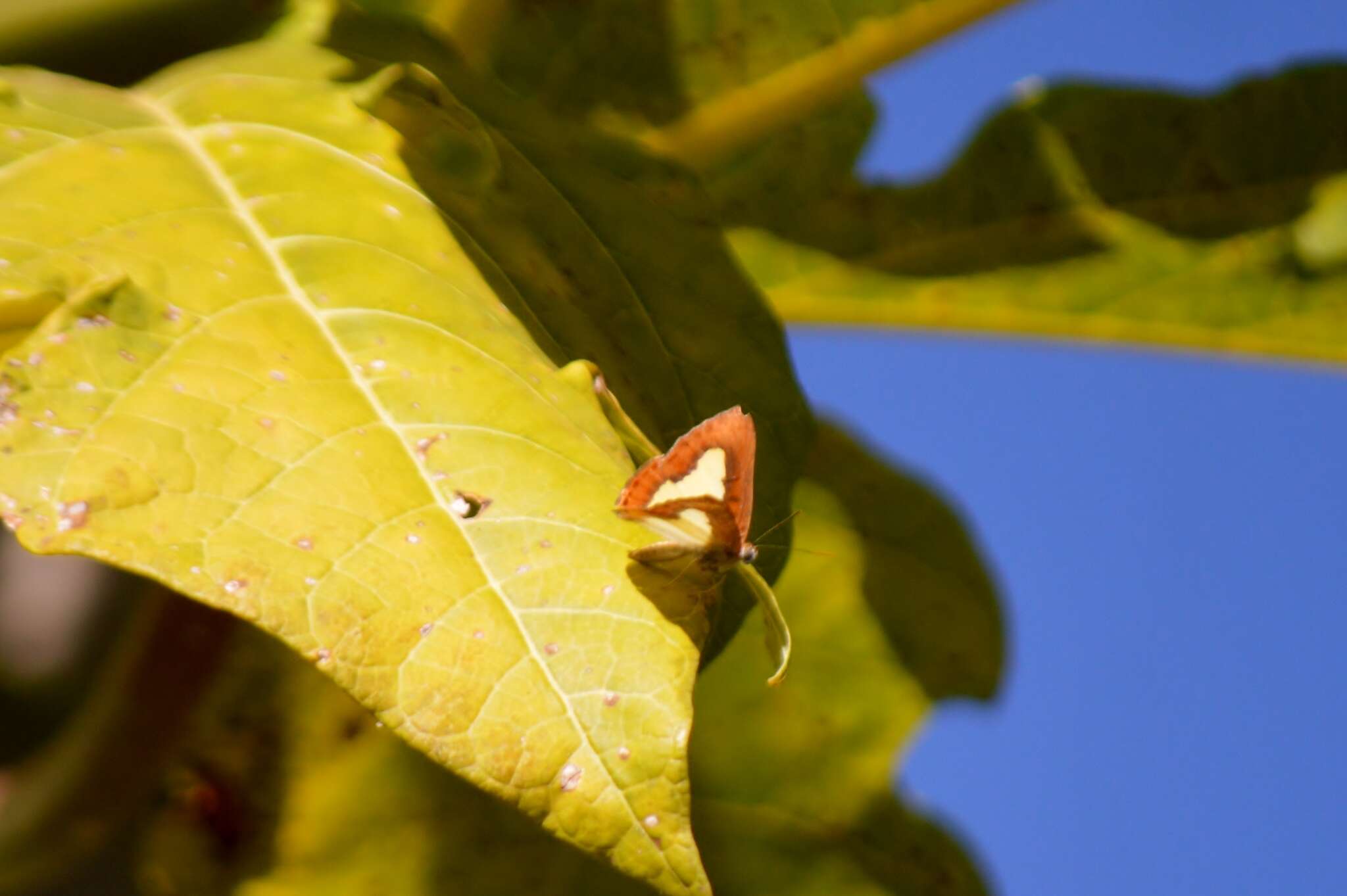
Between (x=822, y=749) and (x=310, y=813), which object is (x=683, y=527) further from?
(x=822, y=749)

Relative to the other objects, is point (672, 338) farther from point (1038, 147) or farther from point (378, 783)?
point (1038, 147)

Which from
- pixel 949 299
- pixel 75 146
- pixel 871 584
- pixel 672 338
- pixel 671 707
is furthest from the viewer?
pixel 949 299

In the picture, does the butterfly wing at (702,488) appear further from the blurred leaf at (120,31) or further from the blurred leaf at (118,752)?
the blurred leaf at (120,31)

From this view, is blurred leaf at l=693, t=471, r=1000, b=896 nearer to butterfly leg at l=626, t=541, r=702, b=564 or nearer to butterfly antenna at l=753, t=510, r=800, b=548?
butterfly antenna at l=753, t=510, r=800, b=548

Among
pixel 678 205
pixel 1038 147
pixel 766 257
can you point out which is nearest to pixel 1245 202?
pixel 1038 147

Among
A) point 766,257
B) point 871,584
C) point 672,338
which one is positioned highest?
point 672,338

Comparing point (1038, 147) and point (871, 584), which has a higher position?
point (1038, 147)

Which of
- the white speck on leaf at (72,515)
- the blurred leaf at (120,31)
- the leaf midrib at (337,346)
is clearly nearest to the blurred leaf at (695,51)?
the blurred leaf at (120,31)
